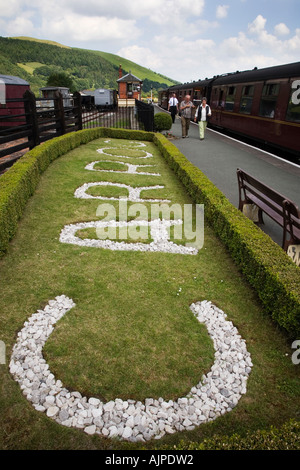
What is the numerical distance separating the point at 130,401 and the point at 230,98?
17.7 m

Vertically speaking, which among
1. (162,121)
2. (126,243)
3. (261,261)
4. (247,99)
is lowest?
(126,243)

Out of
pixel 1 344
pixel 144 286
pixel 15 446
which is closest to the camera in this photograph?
pixel 15 446

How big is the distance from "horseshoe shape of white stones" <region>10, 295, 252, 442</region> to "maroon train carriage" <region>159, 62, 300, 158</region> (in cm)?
998

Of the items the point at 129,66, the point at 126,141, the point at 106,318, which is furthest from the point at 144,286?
the point at 129,66

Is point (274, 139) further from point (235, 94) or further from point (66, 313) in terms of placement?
point (66, 313)

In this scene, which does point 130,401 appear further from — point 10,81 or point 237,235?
point 10,81

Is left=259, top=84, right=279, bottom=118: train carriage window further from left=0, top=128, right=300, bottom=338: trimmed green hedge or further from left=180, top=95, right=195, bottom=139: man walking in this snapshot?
left=0, top=128, right=300, bottom=338: trimmed green hedge

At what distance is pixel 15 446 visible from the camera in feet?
7.62

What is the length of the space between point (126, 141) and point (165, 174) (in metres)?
7.44

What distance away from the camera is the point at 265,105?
12.7m

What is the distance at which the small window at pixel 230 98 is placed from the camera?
1657 centimetres

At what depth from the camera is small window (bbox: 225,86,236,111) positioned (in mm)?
16572

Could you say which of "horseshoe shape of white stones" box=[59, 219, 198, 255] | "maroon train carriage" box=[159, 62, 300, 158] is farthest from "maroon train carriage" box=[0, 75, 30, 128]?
"horseshoe shape of white stones" box=[59, 219, 198, 255]

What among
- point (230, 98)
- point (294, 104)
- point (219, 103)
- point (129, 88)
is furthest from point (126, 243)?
point (129, 88)
